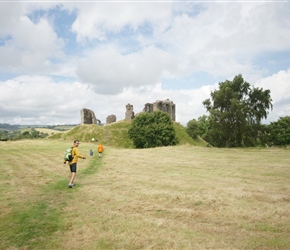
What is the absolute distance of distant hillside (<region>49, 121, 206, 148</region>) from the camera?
87588 mm

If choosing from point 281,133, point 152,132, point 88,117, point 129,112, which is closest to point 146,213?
point 152,132

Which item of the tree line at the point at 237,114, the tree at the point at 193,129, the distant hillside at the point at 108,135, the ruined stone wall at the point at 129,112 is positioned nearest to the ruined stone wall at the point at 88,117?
the distant hillside at the point at 108,135

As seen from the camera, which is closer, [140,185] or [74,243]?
[74,243]

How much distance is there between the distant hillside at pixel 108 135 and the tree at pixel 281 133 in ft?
82.3

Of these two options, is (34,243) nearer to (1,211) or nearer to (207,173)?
(1,211)

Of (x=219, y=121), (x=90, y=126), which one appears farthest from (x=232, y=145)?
(x=90, y=126)

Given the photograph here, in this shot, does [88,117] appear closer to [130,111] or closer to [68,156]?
[130,111]

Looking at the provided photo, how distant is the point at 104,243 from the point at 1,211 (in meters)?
5.34

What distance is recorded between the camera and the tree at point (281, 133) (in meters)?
71.6

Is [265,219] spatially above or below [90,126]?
below

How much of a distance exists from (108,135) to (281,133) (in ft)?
180

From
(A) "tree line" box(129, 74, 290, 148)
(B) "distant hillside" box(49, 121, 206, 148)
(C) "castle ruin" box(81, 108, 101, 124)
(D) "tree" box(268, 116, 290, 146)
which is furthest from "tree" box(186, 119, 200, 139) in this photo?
(A) "tree line" box(129, 74, 290, 148)

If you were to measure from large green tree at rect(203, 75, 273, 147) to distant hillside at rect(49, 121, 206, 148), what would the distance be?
1549 inches

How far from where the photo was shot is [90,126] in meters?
96.6
